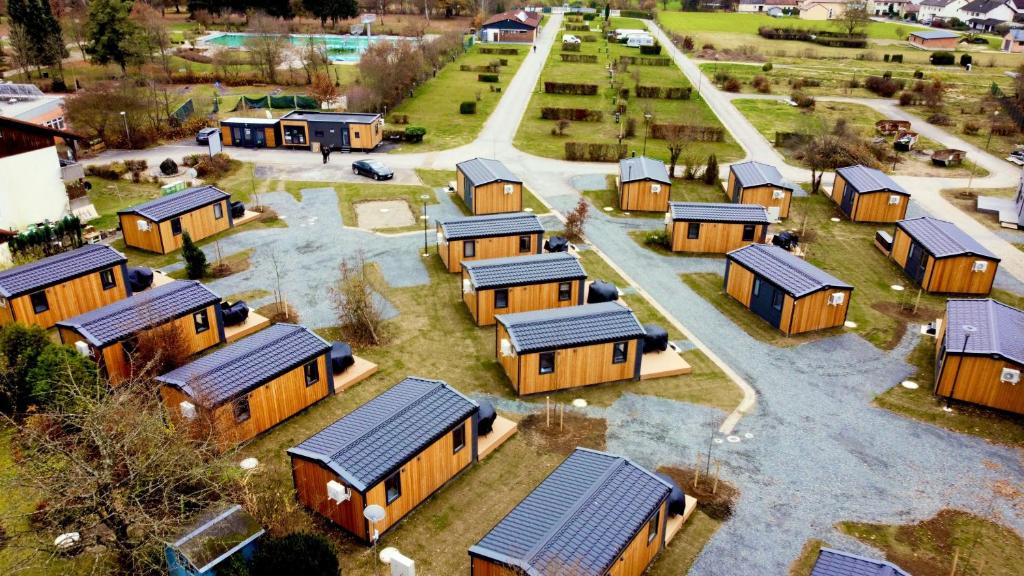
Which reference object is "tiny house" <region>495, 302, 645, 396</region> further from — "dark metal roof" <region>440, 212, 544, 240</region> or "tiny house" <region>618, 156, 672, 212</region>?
"tiny house" <region>618, 156, 672, 212</region>

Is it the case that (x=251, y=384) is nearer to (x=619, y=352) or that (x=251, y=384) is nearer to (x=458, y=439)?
(x=458, y=439)

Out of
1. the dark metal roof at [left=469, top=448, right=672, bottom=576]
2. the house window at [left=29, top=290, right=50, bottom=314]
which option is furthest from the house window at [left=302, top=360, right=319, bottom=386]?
the house window at [left=29, top=290, right=50, bottom=314]

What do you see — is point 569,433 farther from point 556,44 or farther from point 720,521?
point 556,44

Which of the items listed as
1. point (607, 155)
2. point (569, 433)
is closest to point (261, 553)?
point (569, 433)

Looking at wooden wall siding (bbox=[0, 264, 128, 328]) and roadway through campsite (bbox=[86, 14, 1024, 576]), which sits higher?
wooden wall siding (bbox=[0, 264, 128, 328])

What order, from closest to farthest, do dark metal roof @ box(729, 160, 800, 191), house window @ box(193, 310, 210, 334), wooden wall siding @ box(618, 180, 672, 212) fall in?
house window @ box(193, 310, 210, 334), dark metal roof @ box(729, 160, 800, 191), wooden wall siding @ box(618, 180, 672, 212)

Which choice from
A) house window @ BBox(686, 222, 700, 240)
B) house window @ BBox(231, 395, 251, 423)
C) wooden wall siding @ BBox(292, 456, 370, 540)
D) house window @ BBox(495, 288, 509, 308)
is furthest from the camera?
house window @ BBox(686, 222, 700, 240)

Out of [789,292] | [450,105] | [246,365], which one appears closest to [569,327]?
[789,292]

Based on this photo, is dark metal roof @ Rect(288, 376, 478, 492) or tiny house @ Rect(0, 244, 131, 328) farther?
tiny house @ Rect(0, 244, 131, 328)
